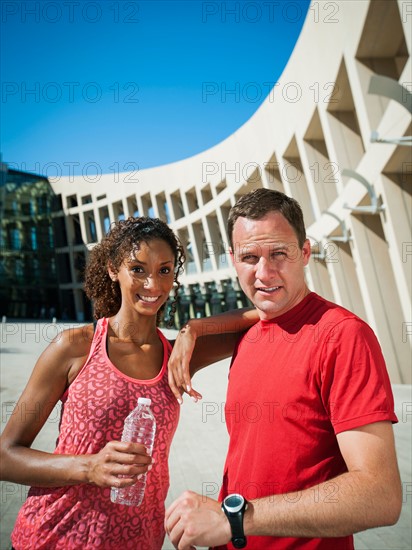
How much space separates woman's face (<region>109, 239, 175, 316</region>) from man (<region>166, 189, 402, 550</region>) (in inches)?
18.9

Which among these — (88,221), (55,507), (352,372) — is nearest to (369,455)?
(352,372)

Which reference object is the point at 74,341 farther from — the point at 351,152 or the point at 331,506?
the point at 351,152

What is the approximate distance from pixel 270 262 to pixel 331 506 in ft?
3.24

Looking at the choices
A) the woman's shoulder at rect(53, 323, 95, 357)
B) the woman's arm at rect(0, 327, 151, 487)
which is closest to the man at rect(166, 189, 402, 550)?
the woman's arm at rect(0, 327, 151, 487)

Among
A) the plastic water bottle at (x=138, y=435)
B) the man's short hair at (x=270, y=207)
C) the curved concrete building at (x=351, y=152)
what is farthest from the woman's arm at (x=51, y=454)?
the curved concrete building at (x=351, y=152)

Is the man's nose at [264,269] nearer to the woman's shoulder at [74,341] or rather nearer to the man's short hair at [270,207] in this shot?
the man's short hair at [270,207]

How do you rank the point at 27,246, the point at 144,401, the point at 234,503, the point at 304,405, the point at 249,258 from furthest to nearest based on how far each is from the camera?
the point at 27,246
the point at 249,258
the point at 144,401
the point at 304,405
the point at 234,503

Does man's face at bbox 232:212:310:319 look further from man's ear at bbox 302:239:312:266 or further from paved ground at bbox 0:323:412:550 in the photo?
paved ground at bbox 0:323:412:550

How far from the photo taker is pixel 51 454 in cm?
181

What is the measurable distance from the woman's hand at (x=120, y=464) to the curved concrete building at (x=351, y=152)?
21.5 ft

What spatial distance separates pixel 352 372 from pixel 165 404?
0.94m

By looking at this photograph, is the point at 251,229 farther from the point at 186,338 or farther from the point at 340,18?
the point at 340,18

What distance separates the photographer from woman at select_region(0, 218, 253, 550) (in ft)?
5.68

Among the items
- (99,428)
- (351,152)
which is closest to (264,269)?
(99,428)
